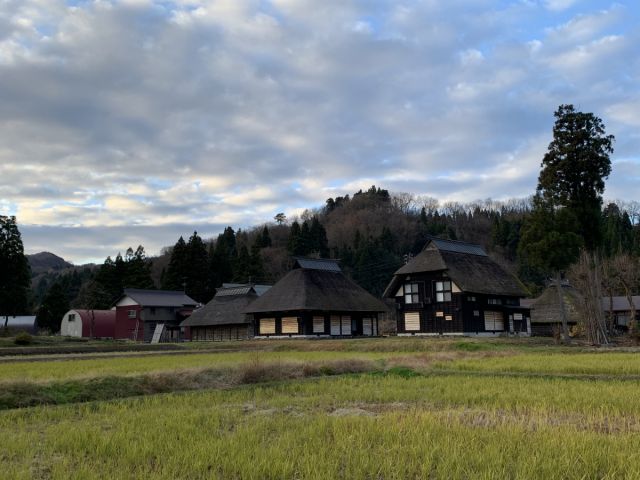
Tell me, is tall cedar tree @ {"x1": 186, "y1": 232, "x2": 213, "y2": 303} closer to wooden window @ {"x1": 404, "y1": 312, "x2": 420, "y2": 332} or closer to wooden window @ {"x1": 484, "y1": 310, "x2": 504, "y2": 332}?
wooden window @ {"x1": 404, "y1": 312, "x2": 420, "y2": 332}

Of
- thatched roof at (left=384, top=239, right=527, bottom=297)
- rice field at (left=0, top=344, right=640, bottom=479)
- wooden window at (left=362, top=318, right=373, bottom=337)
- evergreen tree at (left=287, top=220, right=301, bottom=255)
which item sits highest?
evergreen tree at (left=287, top=220, right=301, bottom=255)

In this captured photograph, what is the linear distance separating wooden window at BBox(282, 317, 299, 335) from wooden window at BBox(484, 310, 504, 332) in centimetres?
1287

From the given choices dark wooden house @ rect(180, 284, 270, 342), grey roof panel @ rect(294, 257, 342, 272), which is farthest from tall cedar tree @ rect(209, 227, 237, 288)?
grey roof panel @ rect(294, 257, 342, 272)

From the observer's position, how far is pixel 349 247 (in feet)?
269

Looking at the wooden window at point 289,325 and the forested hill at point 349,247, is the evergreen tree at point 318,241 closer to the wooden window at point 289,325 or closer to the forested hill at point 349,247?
the forested hill at point 349,247

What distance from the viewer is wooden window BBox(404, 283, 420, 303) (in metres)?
38.7

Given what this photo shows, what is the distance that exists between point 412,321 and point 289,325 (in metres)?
8.61

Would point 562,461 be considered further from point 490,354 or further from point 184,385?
point 490,354

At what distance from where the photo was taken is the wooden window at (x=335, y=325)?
40.1 m

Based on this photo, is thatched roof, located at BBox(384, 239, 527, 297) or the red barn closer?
thatched roof, located at BBox(384, 239, 527, 297)

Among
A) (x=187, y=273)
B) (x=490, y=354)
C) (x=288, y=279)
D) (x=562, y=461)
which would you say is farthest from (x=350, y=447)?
(x=187, y=273)

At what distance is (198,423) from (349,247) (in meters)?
75.0

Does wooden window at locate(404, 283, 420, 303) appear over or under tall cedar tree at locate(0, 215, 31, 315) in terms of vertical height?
under

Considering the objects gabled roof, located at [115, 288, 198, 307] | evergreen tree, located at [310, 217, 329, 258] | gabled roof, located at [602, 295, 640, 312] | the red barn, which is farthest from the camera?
evergreen tree, located at [310, 217, 329, 258]
